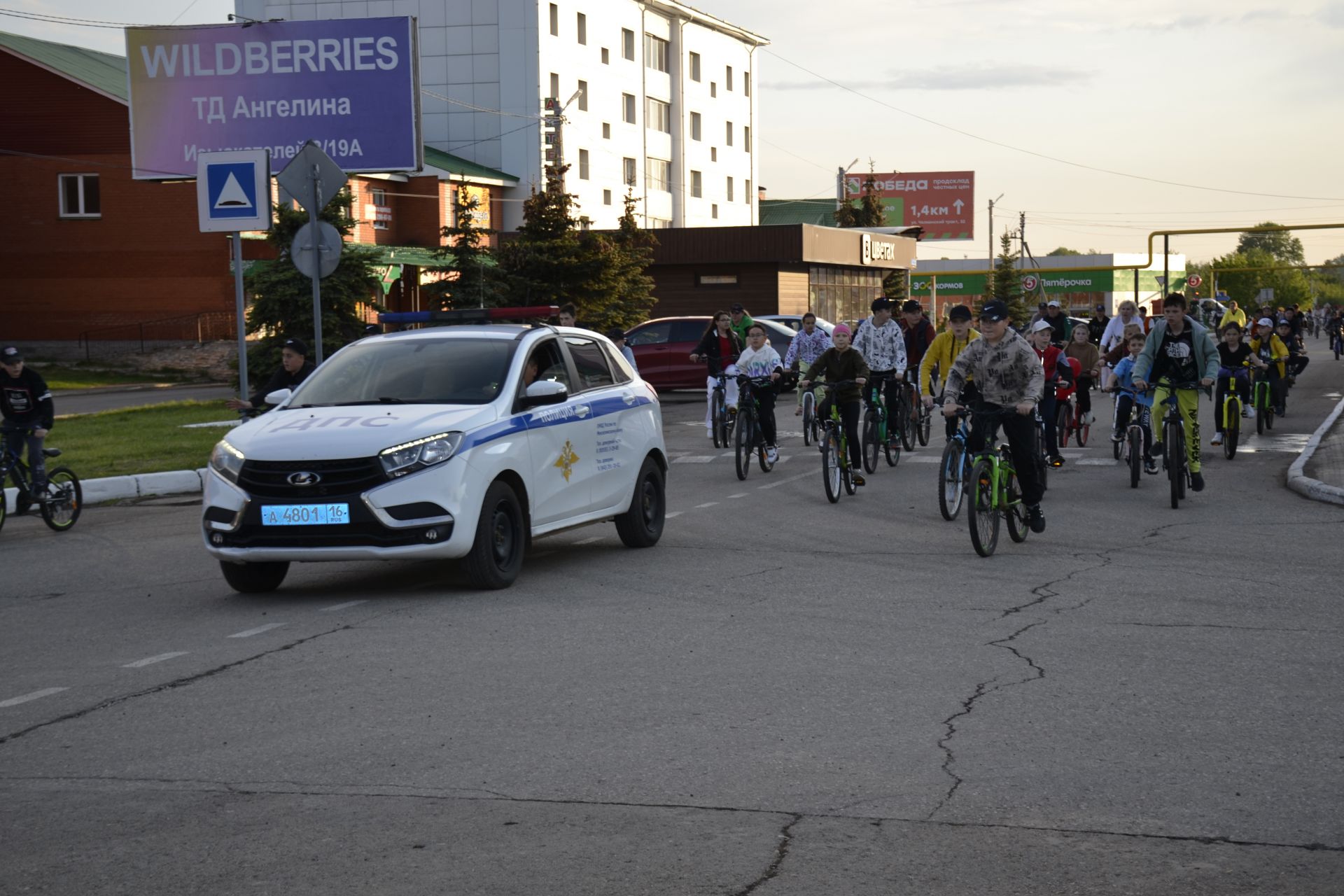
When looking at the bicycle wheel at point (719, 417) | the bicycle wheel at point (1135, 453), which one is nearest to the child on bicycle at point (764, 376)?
the bicycle wheel at point (719, 417)

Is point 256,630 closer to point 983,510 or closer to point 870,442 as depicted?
point 983,510

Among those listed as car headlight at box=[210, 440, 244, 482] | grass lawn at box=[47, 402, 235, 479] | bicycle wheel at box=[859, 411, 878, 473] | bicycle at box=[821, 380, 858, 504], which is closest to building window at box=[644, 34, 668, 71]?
grass lawn at box=[47, 402, 235, 479]

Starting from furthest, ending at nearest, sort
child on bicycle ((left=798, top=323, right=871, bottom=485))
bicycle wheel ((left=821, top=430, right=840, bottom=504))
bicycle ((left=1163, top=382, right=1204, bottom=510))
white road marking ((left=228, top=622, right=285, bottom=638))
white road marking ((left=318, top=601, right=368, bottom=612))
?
child on bicycle ((left=798, top=323, right=871, bottom=485)) → bicycle wheel ((left=821, top=430, right=840, bottom=504)) → bicycle ((left=1163, top=382, right=1204, bottom=510)) → white road marking ((left=318, top=601, right=368, bottom=612)) → white road marking ((left=228, top=622, right=285, bottom=638))

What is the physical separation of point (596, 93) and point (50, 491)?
56.6 meters

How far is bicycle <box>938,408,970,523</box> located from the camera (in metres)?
13.1

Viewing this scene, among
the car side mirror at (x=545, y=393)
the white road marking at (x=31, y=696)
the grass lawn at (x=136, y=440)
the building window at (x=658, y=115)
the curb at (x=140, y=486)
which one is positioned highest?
the building window at (x=658, y=115)

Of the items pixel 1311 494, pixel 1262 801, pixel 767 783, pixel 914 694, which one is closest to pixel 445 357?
pixel 914 694

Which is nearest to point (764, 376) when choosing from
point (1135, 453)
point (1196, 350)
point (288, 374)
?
point (1135, 453)

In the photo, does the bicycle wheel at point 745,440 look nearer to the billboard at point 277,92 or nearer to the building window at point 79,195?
the billboard at point 277,92

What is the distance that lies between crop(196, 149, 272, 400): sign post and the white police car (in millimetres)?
6640

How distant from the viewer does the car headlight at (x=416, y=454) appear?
973 centimetres

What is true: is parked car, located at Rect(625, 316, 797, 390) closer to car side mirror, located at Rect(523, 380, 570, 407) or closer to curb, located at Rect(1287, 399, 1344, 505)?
curb, located at Rect(1287, 399, 1344, 505)

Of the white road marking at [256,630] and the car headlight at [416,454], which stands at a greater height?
the car headlight at [416,454]

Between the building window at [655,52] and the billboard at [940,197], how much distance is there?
39.1 metres
